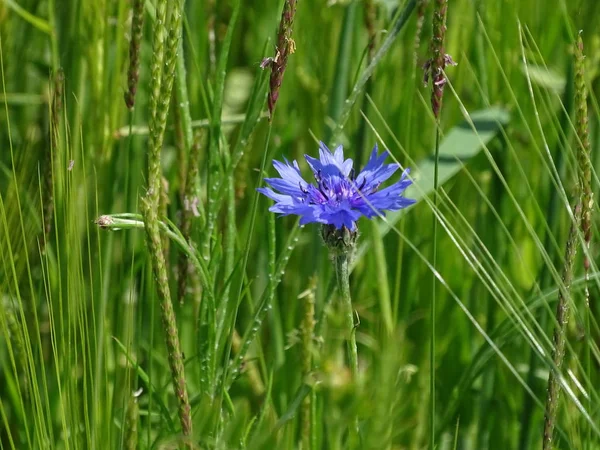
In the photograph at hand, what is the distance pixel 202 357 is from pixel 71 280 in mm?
264

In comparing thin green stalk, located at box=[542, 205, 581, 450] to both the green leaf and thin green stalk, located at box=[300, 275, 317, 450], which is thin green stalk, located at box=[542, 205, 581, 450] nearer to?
thin green stalk, located at box=[300, 275, 317, 450]

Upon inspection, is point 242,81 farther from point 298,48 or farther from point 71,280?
point 71,280

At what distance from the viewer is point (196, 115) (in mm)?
1404

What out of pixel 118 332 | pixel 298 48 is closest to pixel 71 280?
→ pixel 118 332

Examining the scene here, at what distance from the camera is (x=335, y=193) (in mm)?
867

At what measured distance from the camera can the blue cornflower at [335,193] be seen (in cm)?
80

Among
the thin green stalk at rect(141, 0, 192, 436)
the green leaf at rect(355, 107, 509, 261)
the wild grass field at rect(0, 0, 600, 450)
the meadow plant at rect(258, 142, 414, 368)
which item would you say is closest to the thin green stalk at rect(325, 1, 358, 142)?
the wild grass field at rect(0, 0, 600, 450)

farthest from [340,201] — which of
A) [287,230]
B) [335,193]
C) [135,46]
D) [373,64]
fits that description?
[287,230]

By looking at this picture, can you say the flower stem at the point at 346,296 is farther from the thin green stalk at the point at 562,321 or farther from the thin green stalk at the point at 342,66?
the thin green stalk at the point at 342,66

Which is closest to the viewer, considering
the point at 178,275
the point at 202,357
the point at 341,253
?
the point at 341,253

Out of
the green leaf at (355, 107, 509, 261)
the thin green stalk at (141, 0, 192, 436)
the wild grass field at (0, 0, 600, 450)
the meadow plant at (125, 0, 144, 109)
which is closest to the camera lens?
the thin green stalk at (141, 0, 192, 436)

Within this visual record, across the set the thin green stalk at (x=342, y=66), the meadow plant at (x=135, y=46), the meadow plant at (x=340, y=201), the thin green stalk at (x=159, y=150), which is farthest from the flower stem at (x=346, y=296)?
the thin green stalk at (x=342, y=66)

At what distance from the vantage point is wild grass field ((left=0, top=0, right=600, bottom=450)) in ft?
2.51

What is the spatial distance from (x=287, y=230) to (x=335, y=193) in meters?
0.63
